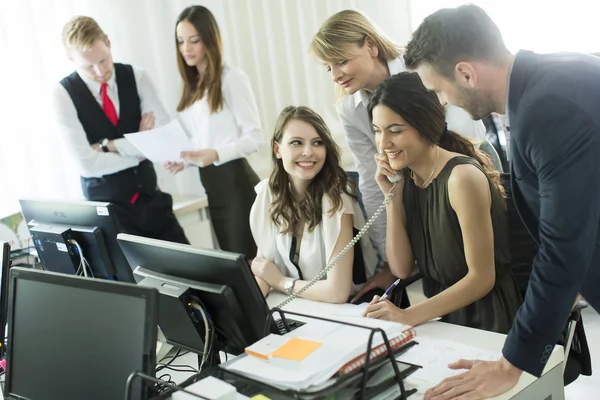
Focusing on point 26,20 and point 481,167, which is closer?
point 481,167

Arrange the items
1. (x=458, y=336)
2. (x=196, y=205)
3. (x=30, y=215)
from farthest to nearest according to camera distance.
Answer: (x=196, y=205) < (x=30, y=215) < (x=458, y=336)

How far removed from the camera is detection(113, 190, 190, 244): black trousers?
10.6 feet

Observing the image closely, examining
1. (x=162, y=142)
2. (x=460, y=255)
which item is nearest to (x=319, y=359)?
(x=460, y=255)

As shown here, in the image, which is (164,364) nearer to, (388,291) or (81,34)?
(388,291)

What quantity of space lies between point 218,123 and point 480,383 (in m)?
2.30

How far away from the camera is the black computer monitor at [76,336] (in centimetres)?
130

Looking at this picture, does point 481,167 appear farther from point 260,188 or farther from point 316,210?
point 260,188

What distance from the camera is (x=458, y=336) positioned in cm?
172

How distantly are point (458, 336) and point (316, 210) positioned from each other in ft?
2.38

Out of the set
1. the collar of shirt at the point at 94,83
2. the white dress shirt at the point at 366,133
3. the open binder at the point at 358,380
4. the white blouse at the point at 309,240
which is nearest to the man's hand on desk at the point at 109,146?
the collar of shirt at the point at 94,83

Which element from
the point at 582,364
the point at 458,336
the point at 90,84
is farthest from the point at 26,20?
the point at 582,364

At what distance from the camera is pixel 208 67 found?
10.9 feet

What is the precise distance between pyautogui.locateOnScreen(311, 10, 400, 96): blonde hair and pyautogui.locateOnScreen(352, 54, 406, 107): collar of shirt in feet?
0.07

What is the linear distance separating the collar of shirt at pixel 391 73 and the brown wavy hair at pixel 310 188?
199 mm
